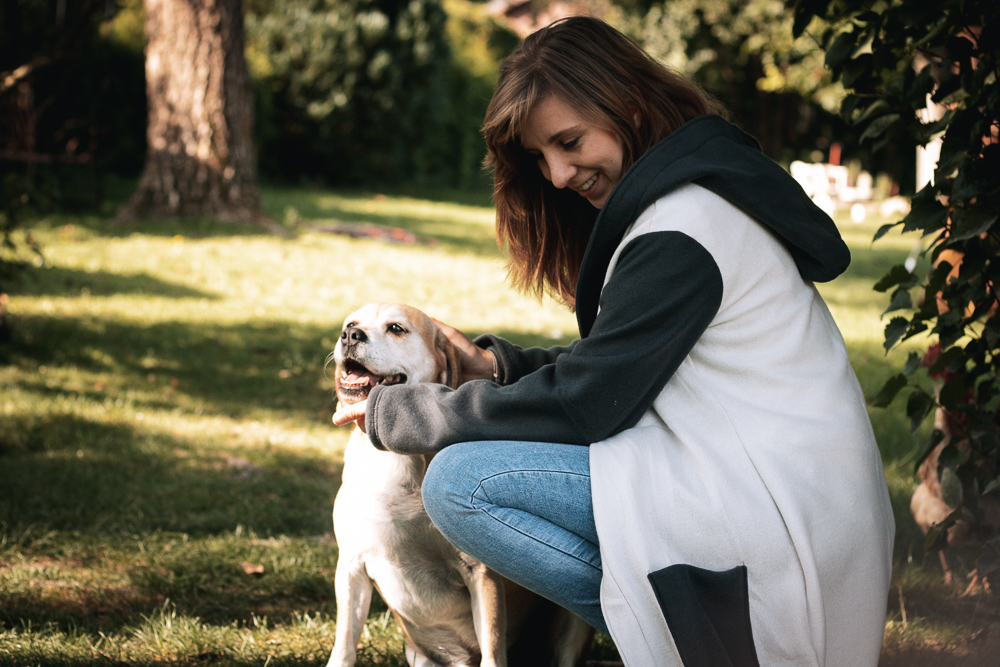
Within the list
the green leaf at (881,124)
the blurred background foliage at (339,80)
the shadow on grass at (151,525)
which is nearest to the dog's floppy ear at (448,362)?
the shadow on grass at (151,525)

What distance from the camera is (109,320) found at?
6547mm

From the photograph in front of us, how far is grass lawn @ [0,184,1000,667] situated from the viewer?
2.80 metres

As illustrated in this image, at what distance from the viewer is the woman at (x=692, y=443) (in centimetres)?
180

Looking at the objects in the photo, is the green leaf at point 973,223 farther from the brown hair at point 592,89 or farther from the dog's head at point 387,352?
the dog's head at point 387,352

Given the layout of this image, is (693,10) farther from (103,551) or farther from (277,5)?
(103,551)

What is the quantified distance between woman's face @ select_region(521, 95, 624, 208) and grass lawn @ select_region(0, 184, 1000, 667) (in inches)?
62.5

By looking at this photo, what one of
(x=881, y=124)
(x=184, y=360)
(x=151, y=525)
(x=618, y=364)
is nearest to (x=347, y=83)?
(x=184, y=360)

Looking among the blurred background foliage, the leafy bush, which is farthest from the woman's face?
the leafy bush

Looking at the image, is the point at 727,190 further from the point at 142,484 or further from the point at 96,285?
the point at 96,285

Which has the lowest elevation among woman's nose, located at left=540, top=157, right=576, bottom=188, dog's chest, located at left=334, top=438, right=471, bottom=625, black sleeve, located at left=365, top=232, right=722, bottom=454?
dog's chest, located at left=334, top=438, right=471, bottom=625

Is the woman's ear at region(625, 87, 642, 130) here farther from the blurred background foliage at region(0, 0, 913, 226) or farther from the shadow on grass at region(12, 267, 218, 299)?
the shadow on grass at region(12, 267, 218, 299)

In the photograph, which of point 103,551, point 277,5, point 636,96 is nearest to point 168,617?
point 103,551

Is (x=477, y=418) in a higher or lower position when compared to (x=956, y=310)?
lower

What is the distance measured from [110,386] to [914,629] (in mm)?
4632
